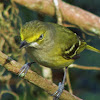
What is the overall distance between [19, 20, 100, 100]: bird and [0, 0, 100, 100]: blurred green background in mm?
498

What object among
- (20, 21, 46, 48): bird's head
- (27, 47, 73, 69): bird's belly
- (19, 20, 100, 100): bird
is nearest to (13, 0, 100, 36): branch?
(19, 20, 100, 100): bird

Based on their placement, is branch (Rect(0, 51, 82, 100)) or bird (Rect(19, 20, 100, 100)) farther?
bird (Rect(19, 20, 100, 100))

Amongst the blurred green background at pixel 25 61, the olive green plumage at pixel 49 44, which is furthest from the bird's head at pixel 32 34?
the blurred green background at pixel 25 61

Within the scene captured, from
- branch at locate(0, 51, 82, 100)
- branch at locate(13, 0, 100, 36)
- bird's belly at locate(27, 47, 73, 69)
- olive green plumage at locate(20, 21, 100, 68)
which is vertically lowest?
branch at locate(0, 51, 82, 100)

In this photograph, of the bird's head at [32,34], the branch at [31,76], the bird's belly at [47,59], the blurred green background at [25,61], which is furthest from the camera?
the blurred green background at [25,61]

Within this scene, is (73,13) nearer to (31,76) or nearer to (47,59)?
(47,59)

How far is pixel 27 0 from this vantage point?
323 cm

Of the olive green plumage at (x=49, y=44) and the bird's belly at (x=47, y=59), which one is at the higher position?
the olive green plumage at (x=49, y=44)

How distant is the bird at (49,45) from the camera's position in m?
2.17

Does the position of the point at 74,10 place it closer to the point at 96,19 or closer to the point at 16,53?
the point at 96,19

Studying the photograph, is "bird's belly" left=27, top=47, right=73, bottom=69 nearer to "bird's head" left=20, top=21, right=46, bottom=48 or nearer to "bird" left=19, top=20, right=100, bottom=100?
"bird" left=19, top=20, right=100, bottom=100

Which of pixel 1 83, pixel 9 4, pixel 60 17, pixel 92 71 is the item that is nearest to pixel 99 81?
pixel 92 71

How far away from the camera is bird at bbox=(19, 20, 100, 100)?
7.13 ft

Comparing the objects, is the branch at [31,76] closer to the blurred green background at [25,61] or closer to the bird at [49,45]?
the bird at [49,45]
